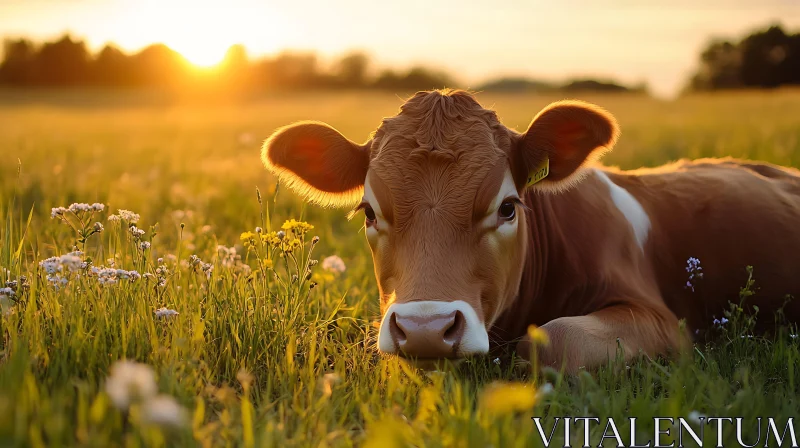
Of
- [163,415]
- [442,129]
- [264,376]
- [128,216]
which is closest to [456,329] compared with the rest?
[264,376]

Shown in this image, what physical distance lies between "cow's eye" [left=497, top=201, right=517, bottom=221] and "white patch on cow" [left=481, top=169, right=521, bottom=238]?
0.03 meters

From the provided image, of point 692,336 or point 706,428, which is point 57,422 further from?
point 692,336

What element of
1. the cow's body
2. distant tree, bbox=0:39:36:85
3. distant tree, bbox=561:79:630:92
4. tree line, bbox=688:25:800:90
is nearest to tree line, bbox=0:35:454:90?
distant tree, bbox=0:39:36:85

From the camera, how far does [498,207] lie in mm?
4098

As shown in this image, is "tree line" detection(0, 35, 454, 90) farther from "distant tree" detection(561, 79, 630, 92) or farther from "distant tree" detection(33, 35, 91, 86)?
"distant tree" detection(561, 79, 630, 92)

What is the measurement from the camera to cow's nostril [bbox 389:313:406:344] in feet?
11.3

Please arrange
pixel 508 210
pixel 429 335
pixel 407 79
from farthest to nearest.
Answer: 1. pixel 407 79
2. pixel 508 210
3. pixel 429 335

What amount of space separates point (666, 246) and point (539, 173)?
1433 millimetres

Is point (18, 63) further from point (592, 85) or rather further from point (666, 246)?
point (666, 246)

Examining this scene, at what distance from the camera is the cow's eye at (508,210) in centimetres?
418

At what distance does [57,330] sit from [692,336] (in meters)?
3.73

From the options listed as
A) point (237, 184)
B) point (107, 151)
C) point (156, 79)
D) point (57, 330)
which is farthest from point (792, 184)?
point (156, 79)

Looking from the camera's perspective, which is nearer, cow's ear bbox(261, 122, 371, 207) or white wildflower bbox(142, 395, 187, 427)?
white wildflower bbox(142, 395, 187, 427)

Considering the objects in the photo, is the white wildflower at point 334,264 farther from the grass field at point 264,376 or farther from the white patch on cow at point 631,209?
the white patch on cow at point 631,209
